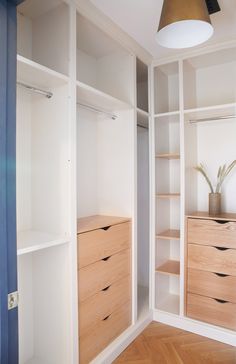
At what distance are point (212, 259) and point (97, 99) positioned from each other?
1.56 meters

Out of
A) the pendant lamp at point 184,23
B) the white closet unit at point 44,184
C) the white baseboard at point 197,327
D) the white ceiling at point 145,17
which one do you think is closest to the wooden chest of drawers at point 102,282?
the white closet unit at point 44,184

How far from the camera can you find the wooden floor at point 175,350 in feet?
6.29

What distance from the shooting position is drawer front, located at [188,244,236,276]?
2.07m

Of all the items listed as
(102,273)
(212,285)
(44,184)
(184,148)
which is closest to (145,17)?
(184,148)

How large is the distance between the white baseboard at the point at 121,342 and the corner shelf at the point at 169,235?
2.35 ft

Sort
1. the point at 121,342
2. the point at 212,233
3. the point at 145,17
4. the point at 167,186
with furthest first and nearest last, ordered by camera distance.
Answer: the point at 167,186
the point at 212,233
the point at 121,342
the point at 145,17

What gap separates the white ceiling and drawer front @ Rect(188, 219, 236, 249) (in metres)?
1.45

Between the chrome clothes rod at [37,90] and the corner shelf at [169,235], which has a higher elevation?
the chrome clothes rod at [37,90]

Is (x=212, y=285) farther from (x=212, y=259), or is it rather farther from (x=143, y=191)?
(x=143, y=191)

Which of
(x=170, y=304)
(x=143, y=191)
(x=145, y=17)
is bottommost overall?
(x=170, y=304)

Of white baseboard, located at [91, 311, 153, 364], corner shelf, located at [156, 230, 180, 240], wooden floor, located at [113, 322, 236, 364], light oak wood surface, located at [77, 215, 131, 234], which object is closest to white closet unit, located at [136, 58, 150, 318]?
corner shelf, located at [156, 230, 180, 240]

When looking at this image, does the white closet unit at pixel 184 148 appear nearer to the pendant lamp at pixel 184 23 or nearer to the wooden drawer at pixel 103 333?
the wooden drawer at pixel 103 333

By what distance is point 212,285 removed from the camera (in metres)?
2.15

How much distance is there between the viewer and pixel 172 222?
109 inches
